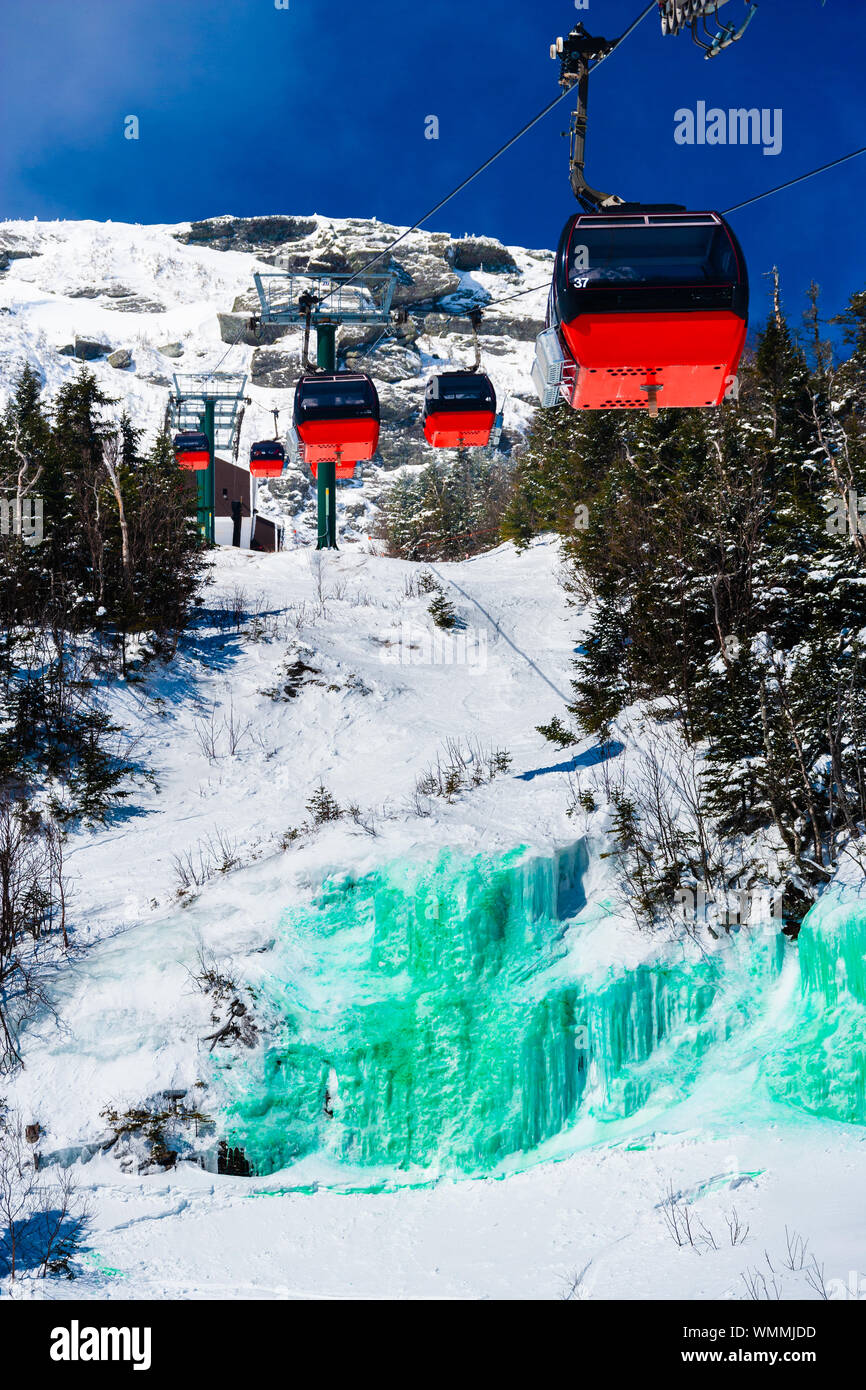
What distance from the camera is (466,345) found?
114938 millimetres

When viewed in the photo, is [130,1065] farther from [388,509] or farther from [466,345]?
[466,345]

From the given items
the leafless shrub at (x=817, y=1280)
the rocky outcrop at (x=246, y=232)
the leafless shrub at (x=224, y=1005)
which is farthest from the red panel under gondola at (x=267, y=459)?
the rocky outcrop at (x=246, y=232)

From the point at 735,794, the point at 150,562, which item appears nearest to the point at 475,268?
the point at 150,562

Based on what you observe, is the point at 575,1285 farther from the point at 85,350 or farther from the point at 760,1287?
the point at 85,350

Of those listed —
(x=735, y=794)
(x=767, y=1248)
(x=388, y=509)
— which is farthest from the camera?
(x=388, y=509)

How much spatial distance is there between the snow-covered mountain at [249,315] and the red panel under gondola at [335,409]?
7809 centimetres

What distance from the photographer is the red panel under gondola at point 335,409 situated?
13.0m

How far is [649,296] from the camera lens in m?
6.68

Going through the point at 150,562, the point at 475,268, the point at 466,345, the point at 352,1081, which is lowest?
the point at 352,1081

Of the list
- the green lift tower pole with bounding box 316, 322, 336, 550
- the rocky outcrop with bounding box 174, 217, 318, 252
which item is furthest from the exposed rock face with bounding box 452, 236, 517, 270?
the green lift tower pole with bounding box 316, 322, 336, 550

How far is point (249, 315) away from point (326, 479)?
3035 inches

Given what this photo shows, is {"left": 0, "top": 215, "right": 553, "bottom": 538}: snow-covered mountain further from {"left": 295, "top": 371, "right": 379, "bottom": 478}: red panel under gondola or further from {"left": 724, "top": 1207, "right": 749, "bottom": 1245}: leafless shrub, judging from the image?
{"left": 724, "top": 1207, "right": 749, "bottom": 1245}: leafless shrub
